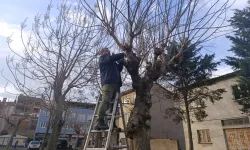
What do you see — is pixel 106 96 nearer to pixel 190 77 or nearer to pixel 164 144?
pixel 190 77

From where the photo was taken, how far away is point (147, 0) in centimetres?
531

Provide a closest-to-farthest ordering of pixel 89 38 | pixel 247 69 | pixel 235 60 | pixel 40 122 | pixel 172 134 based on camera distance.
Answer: pixel 89 38 < pixel 247 69 < pixel 235 60 < pixel 172 134 < pixel 40 122

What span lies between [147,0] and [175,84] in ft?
32.9

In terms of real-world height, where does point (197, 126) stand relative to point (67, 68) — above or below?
below

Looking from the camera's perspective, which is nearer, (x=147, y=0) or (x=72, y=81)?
(x=147, y=0)

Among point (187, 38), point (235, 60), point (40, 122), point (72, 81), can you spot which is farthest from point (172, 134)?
point (40, 122)

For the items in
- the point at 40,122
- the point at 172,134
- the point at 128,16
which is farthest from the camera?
the point at 40,122

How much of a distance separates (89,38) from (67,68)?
2082 mm

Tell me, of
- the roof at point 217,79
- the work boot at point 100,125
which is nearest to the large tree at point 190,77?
the roof at point 217,79

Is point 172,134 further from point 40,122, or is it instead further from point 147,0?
point 40,122

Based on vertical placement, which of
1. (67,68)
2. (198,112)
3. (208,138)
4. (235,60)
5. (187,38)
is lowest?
(208,138)

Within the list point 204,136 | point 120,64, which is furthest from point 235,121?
point 120,64

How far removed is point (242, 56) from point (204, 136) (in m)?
6.96

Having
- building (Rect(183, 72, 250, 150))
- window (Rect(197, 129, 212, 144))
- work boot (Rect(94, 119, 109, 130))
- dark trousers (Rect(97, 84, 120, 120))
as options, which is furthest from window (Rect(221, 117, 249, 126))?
work boot (Rect(94, 119, 109, 130))
